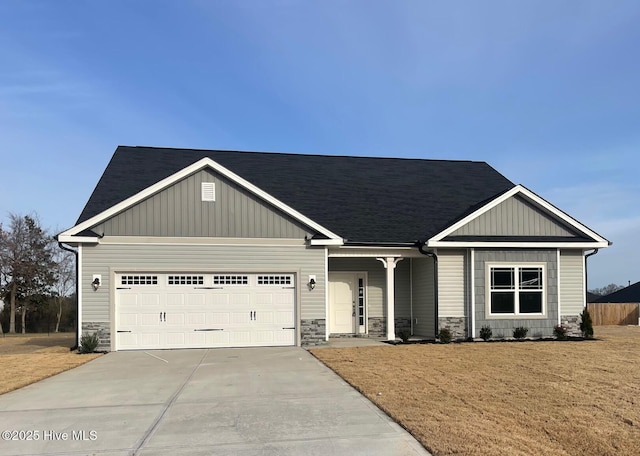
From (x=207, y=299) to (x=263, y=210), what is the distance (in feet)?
9.61

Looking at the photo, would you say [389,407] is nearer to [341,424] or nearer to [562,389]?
[341,424]

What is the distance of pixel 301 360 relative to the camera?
40.0 ft

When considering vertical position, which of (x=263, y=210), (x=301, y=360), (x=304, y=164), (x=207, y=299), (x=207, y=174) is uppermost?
(x=304, y=164)

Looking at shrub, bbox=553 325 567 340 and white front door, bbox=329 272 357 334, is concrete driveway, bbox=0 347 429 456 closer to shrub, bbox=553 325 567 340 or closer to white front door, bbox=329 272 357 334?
white front door, bbox=329 272 357 334

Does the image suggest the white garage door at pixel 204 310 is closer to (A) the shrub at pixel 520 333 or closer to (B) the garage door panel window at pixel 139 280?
(B) the garage door panel window at pixel 139 280

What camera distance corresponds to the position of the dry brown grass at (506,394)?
570 cm

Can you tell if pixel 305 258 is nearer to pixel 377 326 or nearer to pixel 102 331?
pixel 377 326

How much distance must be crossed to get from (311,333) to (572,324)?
832 cm

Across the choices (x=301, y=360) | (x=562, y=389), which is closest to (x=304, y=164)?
(x=301, y=360)

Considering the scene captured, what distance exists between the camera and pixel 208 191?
49.0 ft

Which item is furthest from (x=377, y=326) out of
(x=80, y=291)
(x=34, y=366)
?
(x=34, y=366)

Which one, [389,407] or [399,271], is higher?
[399,271]

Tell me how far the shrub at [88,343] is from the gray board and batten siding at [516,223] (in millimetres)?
10593

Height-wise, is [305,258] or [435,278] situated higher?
[305,258]
